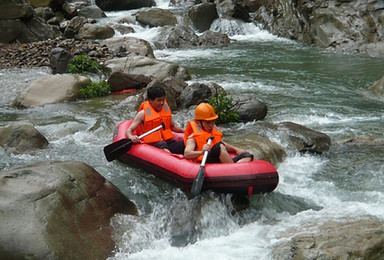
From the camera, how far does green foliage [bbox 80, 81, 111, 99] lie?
1072 cm

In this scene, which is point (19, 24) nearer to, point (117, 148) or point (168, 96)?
point (168, 96)

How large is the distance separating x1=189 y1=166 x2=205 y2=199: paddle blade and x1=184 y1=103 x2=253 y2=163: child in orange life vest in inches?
15.7

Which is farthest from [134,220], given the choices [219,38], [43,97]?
[219,38]

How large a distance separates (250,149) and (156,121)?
140 centimetres

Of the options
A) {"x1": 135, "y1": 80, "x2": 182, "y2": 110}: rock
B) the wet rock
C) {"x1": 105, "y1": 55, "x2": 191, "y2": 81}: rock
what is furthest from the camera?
{"x1": 105, "y1": 55, "x2": 191, "y2": 81}: rock

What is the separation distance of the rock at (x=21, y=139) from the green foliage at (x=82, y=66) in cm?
474

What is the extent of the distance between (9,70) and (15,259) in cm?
1019

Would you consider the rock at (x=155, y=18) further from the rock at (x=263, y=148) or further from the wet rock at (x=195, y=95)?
the rock at (x=263, y=148)

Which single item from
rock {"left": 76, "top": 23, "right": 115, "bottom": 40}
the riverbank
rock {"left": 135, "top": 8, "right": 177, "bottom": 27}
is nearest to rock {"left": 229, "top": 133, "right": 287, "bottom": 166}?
the riverbank

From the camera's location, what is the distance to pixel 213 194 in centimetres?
548

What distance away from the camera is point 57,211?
15.5 feet

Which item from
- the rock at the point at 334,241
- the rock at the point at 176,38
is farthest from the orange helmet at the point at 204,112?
the rock at the point at 176,38

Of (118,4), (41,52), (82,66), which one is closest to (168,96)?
(82,66)

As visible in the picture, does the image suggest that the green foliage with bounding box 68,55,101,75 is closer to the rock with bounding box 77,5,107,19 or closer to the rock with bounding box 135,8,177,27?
the rock with bounding box 135,8,177,27
